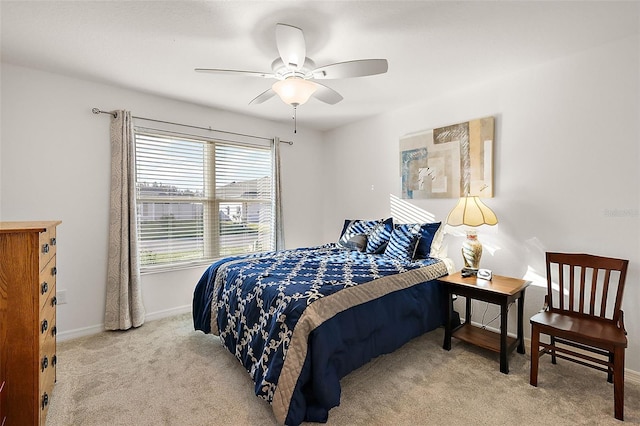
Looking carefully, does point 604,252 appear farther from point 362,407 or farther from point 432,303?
point 362,407

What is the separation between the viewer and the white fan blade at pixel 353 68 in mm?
1847

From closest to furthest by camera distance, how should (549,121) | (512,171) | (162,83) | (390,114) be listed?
(549,121) < (512,171) < (162,83) < (390,114)

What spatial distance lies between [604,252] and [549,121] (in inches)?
44.8

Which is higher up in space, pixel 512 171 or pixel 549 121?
pixel 549 121

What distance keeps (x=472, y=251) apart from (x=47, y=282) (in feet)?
10.4

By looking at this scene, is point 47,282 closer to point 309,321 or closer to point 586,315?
point 309,321

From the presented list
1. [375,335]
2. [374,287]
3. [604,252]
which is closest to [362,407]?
[375,335]

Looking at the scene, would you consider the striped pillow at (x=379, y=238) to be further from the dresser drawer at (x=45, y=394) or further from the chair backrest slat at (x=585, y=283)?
the dresser drawer at (x=45, y=394)

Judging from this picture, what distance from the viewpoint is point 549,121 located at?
243 cm

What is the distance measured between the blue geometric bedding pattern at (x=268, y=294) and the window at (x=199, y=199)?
952mm

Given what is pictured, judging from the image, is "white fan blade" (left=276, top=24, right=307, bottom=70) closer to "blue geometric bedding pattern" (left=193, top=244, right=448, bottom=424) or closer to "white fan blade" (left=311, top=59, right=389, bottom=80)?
"white fan blade" (left=311, top=59, right=389, bottom=80)

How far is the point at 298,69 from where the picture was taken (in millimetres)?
2068

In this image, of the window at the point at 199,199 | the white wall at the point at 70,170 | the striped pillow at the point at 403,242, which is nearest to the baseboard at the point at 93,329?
the white wall at the point at 70,170

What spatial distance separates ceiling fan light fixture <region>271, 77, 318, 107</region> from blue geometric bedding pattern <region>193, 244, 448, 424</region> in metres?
1.36
